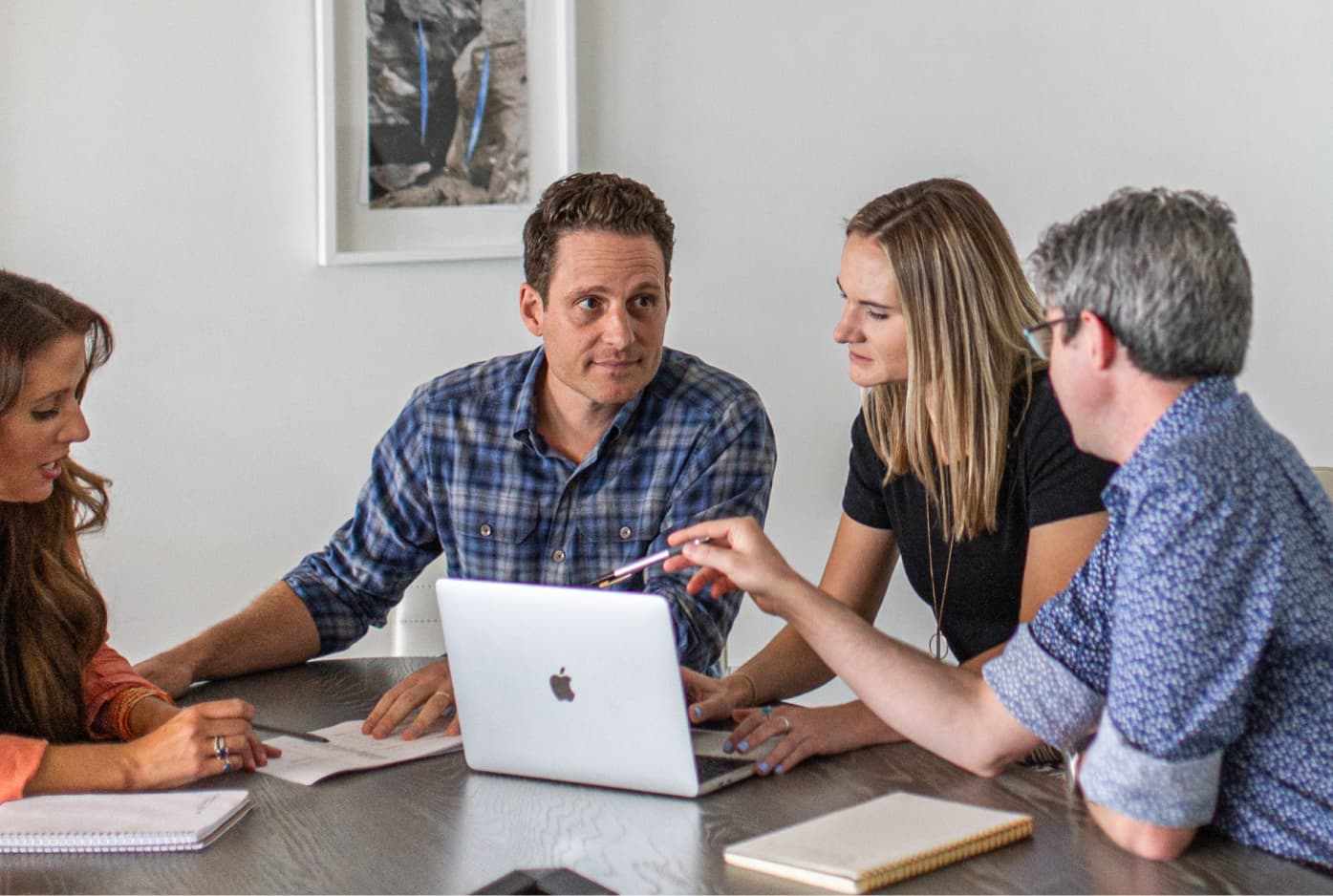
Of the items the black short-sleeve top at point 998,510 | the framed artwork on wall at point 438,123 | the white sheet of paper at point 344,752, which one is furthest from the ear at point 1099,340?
the framed artwork on wall at point 438,123

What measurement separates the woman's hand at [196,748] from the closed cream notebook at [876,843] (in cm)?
60

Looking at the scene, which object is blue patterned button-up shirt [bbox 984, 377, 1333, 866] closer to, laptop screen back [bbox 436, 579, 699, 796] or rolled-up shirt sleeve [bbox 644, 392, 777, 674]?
laptop screen back [bbox 436, 579, 699, 796]

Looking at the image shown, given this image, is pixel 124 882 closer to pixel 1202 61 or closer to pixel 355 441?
pixel 355 441

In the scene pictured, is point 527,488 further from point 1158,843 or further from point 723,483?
point 1158,843

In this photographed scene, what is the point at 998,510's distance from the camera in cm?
192

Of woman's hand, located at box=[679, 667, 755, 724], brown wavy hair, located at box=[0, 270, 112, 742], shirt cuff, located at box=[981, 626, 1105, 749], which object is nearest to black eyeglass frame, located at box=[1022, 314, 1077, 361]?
shirt cuff, located at box=[981, 626, 1105, 749]

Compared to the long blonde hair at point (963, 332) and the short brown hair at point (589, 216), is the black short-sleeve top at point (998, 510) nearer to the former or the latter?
the long blonde hair at point (963, 332)

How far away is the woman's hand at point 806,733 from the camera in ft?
5.08

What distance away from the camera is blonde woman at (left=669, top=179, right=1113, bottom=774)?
5.87ft

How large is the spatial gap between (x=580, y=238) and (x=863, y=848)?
1.19 m

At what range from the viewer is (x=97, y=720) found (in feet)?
5.86

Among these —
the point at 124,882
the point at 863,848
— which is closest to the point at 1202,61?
the point at 863,848

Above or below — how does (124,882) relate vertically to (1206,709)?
below

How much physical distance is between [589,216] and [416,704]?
806 millimetres
